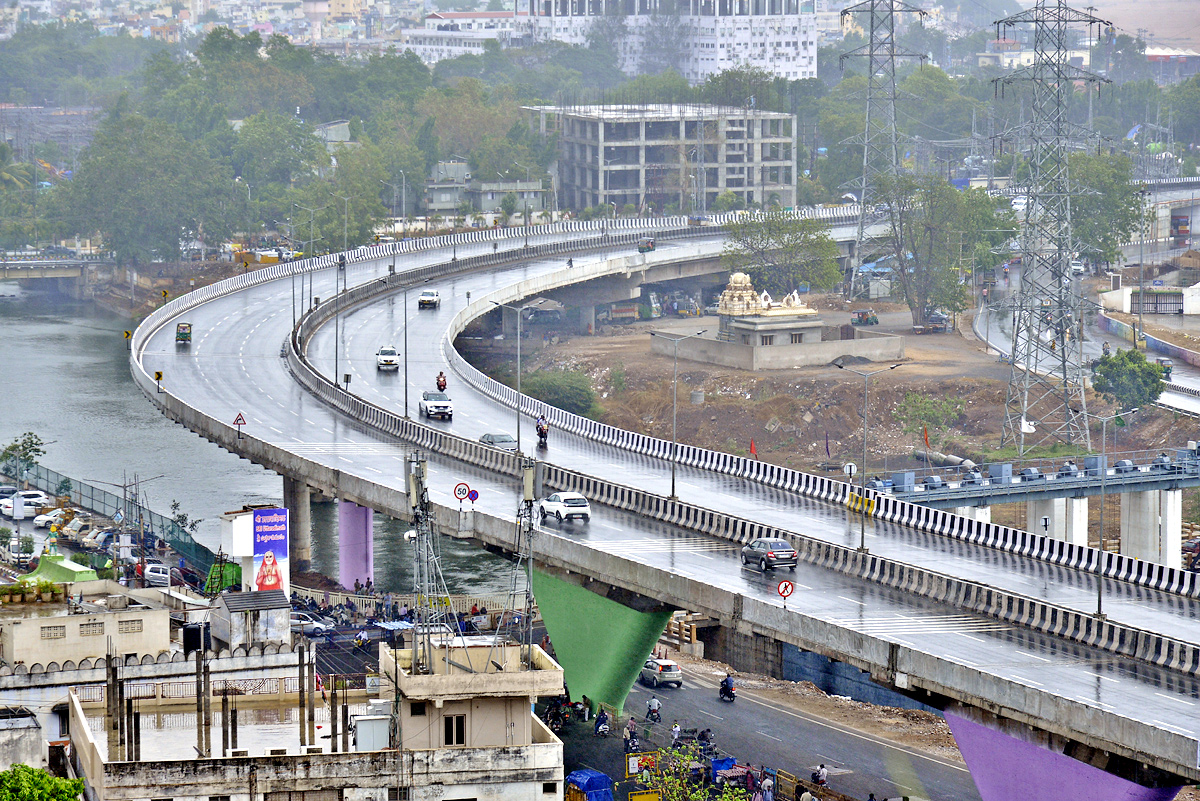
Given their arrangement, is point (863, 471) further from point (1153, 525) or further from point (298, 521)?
point (298, 521)

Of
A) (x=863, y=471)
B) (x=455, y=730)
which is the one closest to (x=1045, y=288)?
(x=863, y=471)

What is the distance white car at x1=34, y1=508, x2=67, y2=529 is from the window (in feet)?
209

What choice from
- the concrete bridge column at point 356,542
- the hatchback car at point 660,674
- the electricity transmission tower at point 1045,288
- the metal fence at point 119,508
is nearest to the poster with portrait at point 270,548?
the metal fence at point 119,508

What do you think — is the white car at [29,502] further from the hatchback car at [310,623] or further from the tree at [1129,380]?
the tree at [1129,380]

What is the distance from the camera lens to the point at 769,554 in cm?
7875

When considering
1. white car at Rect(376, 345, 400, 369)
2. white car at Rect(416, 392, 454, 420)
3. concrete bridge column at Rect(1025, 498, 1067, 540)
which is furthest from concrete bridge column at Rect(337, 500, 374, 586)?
concrete bridge column at Rect(1025, 498, 1067, 540)

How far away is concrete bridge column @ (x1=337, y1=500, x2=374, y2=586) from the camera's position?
355 ft

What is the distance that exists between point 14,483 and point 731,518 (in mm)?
57646

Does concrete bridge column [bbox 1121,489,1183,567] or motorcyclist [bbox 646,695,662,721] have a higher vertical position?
concrete bridge column [bbox 1121,489,1183,567]

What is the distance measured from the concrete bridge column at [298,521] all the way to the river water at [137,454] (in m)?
1.00

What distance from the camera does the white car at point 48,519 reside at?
113188 mm

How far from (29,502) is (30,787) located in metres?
73.9

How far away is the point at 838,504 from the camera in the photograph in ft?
305

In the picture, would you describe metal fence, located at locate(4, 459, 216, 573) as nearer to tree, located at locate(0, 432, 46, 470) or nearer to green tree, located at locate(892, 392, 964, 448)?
tree, located at locate(0, 432, 46, 470)
